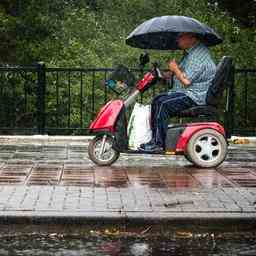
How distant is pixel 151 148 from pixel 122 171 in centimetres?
62

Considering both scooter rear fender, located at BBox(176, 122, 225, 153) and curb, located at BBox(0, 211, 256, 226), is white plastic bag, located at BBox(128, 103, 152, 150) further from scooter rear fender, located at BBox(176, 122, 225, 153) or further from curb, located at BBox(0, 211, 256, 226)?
curb, located at BBox(0, 211, 256, 226)

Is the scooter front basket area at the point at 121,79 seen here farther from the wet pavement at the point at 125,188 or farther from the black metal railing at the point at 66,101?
the black metal railing at the point at 66,101

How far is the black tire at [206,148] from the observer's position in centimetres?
1009

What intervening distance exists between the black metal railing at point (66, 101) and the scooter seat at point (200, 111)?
375 cm

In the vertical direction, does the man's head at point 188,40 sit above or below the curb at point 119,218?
above

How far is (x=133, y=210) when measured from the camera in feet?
22.3

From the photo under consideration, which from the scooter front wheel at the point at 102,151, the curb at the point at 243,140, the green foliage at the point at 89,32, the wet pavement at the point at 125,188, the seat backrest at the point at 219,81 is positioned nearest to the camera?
the wet pavement at the point at 125,188

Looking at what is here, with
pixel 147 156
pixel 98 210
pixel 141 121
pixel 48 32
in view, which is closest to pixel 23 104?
pixel 147 156

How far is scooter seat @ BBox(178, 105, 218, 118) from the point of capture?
397 inches

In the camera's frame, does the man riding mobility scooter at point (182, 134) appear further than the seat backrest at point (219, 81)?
Yes

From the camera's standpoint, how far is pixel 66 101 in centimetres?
1477

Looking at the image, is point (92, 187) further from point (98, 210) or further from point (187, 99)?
point (187, 99)

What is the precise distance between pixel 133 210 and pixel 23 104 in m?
8.95

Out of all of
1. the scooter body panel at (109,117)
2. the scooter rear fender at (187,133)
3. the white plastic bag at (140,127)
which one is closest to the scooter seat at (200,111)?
the scooter rear fender at (187,133)
